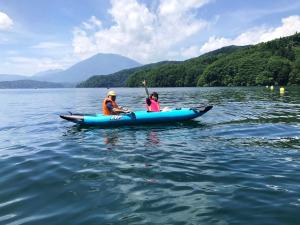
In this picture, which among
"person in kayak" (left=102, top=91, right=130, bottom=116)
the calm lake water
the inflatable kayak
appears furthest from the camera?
"person in kayak" (left=102, top=91, right=130, bottom=116)

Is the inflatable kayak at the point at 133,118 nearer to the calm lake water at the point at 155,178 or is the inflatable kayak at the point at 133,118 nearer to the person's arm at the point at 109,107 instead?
the person's arm at the point at 109,107

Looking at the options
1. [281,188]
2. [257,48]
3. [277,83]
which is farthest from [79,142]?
[257,48]

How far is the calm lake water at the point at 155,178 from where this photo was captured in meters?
6.42

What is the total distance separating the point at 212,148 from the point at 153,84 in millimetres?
167369

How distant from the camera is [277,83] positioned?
11050 cm

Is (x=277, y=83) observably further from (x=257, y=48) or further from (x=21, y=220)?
(x=21, y=220)

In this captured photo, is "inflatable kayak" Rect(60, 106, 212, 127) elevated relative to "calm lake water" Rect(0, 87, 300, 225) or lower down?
elevated

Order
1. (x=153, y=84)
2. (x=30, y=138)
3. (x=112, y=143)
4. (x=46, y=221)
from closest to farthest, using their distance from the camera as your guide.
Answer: (x=46, y=221) → (x=112, y=143) → (x=30, y=138) → (x=153, y=84)

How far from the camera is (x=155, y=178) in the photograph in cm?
862

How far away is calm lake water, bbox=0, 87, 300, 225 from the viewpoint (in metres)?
6.42

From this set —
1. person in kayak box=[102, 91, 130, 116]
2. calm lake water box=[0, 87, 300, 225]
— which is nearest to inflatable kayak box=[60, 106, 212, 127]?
person in kayak box=[102, 91, 130, 116]

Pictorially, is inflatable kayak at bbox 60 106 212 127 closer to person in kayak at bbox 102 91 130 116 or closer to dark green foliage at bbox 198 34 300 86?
person in kayak at bbox 102 91 130 116

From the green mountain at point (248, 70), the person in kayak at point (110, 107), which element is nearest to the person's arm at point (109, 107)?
the person in kayak at point (110, 107)

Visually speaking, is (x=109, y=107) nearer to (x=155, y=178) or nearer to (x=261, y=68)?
(x=155, y=178)
